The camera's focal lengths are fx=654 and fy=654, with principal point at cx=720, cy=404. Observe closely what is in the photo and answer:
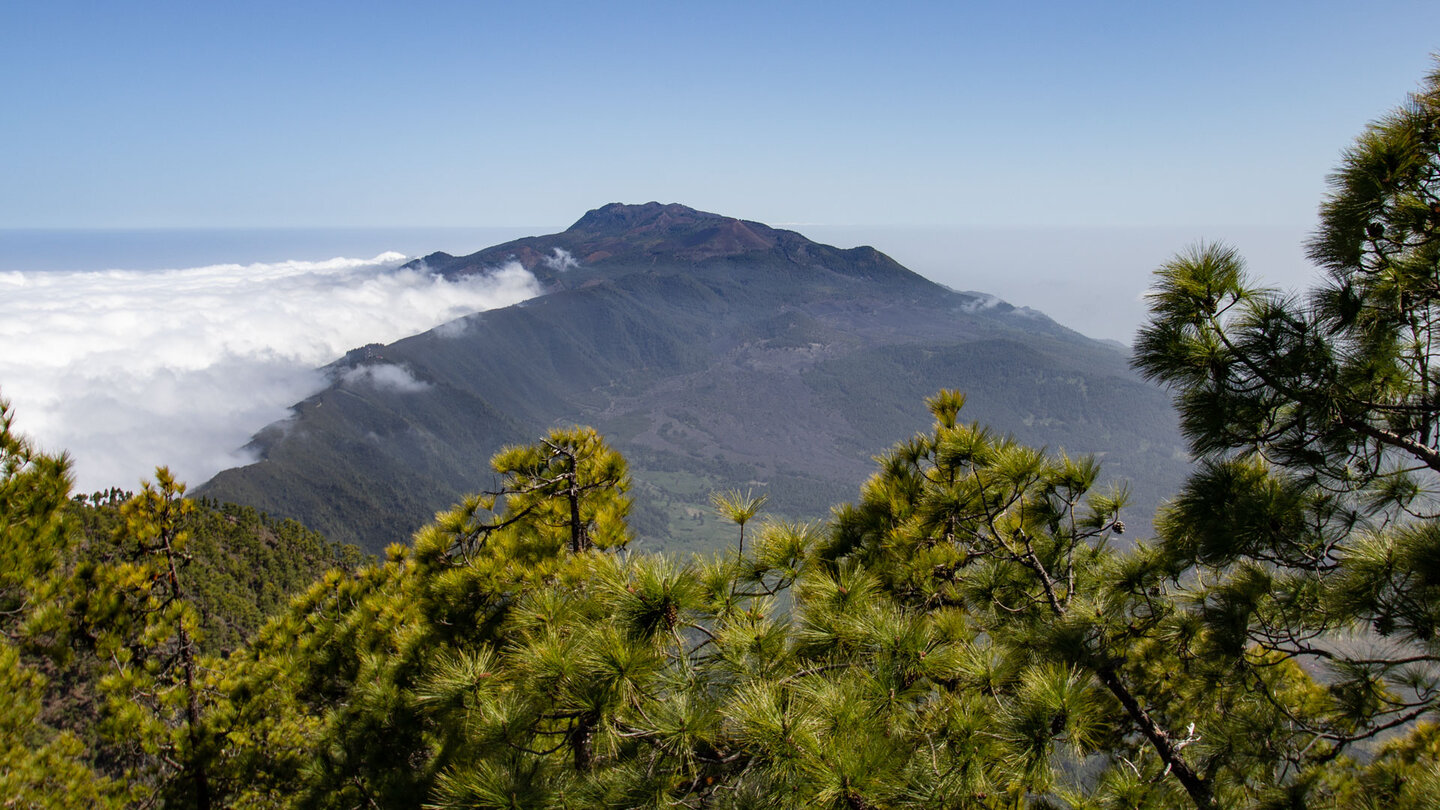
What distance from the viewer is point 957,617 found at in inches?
109

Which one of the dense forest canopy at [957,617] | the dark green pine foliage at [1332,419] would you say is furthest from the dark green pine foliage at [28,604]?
the dark green pine foliage at [1332,419]

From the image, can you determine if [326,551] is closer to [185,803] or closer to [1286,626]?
[185,803]

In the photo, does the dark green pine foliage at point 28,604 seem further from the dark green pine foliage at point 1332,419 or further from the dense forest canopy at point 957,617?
the dark green pine foliage at point 1332,419

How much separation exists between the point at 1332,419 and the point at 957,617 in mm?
1731

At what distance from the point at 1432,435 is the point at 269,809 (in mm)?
8757

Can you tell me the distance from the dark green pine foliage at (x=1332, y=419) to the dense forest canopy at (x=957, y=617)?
1cm

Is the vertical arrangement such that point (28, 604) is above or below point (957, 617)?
below

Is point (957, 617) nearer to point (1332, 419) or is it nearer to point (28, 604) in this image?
point (1332, 419)

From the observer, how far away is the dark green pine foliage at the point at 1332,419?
8.48ft

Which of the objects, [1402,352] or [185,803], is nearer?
[1402,352]

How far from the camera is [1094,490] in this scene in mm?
4211

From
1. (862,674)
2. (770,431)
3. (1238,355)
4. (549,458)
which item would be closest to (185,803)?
(549,458)

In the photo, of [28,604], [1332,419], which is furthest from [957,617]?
[28,604]

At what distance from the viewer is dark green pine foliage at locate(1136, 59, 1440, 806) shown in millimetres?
2586
